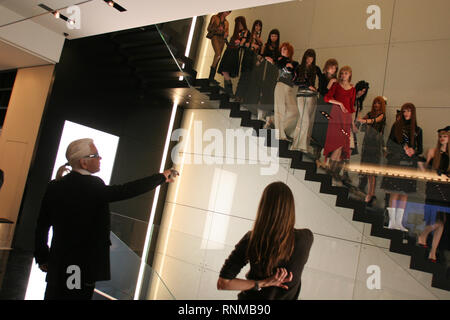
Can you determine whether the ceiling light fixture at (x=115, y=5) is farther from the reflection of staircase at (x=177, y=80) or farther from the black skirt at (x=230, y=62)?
the black skirt at (x=230, y=62)

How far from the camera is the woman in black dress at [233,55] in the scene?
641 centimetres

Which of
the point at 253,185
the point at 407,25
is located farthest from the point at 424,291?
the point at 407,25

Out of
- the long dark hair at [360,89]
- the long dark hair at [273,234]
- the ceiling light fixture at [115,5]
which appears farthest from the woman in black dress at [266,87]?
the long dark hair at [273,234]

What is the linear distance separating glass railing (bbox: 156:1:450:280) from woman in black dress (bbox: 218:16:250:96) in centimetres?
2

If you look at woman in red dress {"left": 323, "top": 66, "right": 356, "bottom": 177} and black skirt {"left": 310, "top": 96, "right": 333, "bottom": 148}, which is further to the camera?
black skirt {"left": 310, "top": 96, "right": 333, "bottom": 148}

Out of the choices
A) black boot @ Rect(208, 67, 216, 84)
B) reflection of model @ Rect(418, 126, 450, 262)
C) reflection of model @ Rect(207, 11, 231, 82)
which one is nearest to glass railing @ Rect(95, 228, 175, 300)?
reflection of model @ Rect(418, 126, 450, 262)

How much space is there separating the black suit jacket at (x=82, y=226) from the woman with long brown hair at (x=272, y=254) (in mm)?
746

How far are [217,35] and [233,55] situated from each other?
1.83 ft

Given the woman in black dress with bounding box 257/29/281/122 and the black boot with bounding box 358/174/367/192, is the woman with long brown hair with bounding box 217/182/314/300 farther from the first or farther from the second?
the woman in black dress with bounding box 257/29/281/122

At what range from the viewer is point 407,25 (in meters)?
6.89

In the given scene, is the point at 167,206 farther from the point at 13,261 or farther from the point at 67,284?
the point at 67,284

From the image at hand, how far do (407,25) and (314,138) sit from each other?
3.66 metres

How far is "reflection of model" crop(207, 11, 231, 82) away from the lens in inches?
260

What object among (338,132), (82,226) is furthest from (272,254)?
(338,132)
